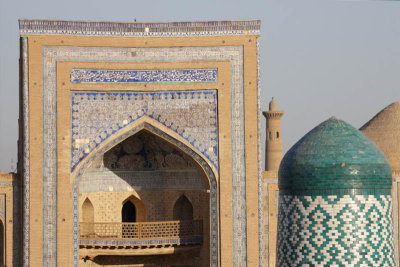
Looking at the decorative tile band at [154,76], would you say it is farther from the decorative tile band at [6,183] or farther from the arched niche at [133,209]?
the arched niche at [133,209]

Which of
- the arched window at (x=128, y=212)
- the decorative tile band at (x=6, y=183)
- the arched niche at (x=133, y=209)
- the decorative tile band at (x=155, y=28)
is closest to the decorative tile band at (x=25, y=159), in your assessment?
the decorative tile band at (x=6, y=183)

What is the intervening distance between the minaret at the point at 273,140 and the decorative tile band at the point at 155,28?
19.4 m

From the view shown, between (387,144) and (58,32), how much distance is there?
7621mm

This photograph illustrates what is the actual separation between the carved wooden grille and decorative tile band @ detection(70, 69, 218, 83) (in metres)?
2.62

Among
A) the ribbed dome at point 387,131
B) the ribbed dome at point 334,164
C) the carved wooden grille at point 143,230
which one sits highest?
the ribbed dome at point 387,131

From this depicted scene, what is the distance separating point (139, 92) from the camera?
13.4 metres

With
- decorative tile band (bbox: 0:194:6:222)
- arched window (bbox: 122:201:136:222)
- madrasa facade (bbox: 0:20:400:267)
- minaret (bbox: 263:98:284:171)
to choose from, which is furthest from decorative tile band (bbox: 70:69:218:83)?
minaret (bbox: 263:98:284:171)

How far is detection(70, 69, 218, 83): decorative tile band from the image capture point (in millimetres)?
13289

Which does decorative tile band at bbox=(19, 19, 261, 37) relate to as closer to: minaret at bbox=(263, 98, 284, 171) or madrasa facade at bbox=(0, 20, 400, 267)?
madrasa facade at bbox=(0, 20, 400, 267)

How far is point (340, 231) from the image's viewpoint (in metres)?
3.62

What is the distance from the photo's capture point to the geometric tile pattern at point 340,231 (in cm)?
360

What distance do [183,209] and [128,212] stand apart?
1.11 meters

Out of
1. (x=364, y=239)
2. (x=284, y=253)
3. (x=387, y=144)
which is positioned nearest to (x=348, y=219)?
(x=364, y=239)

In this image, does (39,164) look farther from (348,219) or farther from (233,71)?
(348,219)
